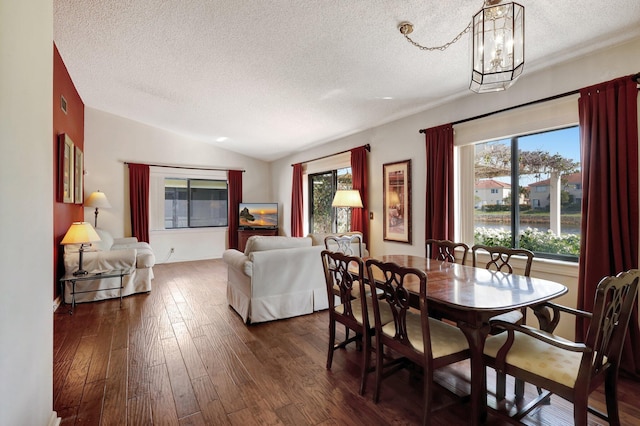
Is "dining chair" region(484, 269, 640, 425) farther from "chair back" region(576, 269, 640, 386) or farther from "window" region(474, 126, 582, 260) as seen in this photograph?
"window" region(474, 126, 582, 260)

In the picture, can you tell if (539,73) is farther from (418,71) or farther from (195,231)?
(195,231)

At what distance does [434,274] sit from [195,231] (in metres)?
6.46

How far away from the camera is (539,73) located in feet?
9.57

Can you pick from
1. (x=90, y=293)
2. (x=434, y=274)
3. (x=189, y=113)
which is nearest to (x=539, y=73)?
(x=434, y=274)

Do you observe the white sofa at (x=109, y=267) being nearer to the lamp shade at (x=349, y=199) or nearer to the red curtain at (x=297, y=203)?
the lamp shade at (x=349, y=199)

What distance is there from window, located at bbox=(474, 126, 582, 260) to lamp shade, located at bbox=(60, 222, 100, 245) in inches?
176

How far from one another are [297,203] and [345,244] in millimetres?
3491

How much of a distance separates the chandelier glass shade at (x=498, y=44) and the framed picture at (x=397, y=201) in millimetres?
2521

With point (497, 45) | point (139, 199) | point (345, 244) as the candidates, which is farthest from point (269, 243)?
point (139, 199)

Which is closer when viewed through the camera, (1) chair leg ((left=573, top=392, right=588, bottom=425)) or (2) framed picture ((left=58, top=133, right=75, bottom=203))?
(1) chair leg ((left=573, top=392, right=588, bottom=425))

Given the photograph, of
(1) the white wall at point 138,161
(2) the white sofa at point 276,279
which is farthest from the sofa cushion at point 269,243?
(1) the white wall at point 138,161

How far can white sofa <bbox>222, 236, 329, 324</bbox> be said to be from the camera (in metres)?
3.36

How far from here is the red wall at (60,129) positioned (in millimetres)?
3934

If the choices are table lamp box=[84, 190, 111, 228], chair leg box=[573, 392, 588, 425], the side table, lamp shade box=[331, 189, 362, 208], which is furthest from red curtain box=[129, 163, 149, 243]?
chair leg box=[573, 392, 588, 425]
